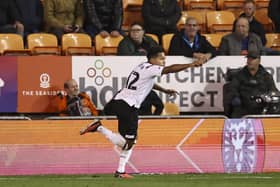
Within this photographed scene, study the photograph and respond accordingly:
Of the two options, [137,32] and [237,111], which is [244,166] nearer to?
[237,111]

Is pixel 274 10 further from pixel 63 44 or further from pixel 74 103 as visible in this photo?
pixel 74 103

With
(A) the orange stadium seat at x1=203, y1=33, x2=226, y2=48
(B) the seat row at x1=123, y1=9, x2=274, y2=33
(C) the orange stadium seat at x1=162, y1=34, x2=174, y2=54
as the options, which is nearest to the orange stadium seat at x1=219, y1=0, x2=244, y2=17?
(B) the seat row at x1=123, y1=9, x2=274, y2=33

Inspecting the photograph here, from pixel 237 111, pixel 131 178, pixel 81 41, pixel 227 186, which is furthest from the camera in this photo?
pixel 81 41

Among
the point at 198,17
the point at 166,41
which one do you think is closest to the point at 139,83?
the point at 166,41

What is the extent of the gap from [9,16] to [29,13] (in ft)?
1.19

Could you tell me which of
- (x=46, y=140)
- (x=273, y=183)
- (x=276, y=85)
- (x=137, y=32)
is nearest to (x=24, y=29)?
(x=137, y=32)

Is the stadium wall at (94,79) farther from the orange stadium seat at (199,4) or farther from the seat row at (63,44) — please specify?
the orange stadium seat at (199,4)

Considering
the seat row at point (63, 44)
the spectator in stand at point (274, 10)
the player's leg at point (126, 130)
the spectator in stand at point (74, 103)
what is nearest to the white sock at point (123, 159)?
the player's leg at point (126, 130)

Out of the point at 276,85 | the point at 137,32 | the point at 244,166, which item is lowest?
the point at 244,166

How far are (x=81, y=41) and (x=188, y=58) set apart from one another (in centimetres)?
199

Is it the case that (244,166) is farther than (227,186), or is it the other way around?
(244,166)

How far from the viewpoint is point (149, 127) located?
1327 cm

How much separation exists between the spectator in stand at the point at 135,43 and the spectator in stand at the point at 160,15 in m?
1.05

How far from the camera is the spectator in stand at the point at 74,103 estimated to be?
14.0 meters
